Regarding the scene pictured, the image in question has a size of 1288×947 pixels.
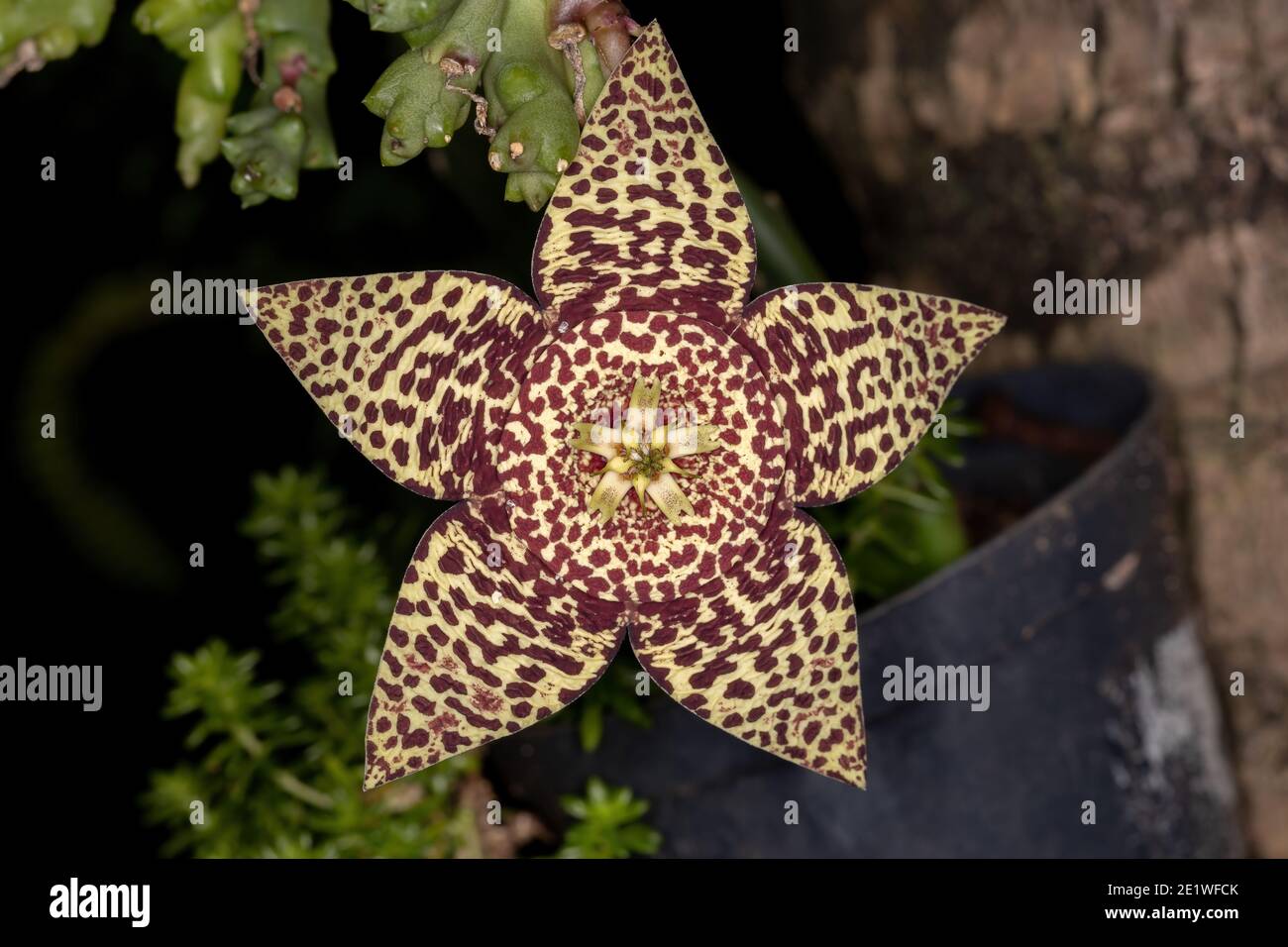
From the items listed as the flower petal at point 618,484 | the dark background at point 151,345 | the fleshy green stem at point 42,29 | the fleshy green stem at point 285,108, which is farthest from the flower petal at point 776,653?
the dark background at point 151,345

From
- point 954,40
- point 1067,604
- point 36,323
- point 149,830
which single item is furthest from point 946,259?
point 149,830

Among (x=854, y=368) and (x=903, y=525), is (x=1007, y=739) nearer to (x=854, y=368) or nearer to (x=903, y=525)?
(x=903, y=525)

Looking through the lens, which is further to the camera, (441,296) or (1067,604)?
(1067,604)

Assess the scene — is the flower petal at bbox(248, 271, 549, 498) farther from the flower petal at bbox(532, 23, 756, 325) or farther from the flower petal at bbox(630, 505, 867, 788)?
the flower petal at bbox(630, 505, 867, 788)

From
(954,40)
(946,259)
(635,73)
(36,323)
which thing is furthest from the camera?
(36,323)

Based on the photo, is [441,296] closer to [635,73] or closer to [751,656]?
[635,73]

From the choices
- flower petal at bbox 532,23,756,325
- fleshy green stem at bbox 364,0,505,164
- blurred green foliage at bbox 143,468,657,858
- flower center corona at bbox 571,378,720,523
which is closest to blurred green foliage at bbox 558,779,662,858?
blurred green foliage at bbox 143,468,657,858
